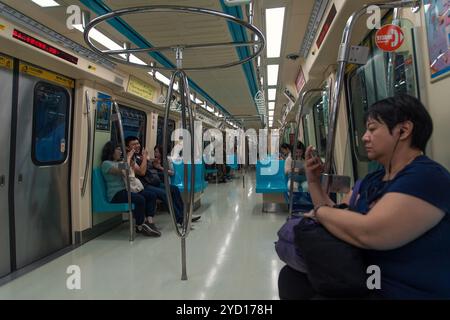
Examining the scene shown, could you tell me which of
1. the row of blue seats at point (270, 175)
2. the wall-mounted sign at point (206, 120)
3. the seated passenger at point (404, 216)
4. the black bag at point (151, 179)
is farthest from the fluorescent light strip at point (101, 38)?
the wall-mounted sign at point (206, 120)

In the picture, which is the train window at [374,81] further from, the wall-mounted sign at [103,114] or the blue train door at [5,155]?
the wall-mounted sign at [103,114]

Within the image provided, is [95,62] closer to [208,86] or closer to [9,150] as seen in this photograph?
[9,150]

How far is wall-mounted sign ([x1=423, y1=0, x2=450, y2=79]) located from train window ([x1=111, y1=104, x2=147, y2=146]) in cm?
404

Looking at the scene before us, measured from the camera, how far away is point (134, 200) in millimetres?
3529

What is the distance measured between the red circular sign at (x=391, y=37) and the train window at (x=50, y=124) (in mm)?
3179

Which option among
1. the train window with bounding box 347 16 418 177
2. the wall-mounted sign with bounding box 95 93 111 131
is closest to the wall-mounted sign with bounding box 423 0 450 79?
the train window with bounding box 347 16 418 177

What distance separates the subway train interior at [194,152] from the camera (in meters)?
0.90

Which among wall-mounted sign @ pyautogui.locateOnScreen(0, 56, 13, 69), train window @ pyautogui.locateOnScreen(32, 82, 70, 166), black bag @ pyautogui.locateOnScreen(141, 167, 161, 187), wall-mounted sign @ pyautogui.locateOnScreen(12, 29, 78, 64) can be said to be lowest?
black bag @ pyautogui.locateOnScreen(141, 167, 161, 187)

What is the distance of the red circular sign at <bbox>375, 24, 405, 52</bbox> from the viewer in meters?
1.23

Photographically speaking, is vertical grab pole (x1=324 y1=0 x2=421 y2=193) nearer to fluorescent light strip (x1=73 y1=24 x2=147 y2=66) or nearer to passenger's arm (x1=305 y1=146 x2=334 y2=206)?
passenger's arm (x1=305 y1=146 x2=334 y2=206)

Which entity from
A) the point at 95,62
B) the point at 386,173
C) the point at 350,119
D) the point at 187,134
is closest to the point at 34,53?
the point at 95,62

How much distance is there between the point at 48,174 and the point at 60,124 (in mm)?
622

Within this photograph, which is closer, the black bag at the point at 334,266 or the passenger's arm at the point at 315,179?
the black bag at the point at 334,266

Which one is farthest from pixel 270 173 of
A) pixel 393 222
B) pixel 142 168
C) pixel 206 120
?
pixel 206 120
